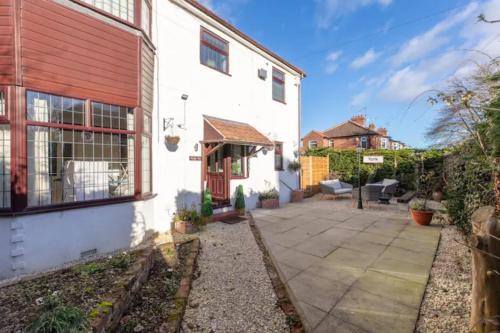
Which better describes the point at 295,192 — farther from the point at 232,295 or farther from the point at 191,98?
the point at 232,295

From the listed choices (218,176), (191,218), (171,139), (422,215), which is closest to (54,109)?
(171,139)

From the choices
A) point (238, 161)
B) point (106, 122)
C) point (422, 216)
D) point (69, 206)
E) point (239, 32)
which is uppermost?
point (239, 32)

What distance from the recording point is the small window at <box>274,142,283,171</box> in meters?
11.3

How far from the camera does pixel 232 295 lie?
3.54m

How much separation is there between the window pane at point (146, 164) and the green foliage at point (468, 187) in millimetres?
6897

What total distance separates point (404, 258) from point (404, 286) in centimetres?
128

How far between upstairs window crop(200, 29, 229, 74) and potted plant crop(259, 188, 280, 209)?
495 centimetres

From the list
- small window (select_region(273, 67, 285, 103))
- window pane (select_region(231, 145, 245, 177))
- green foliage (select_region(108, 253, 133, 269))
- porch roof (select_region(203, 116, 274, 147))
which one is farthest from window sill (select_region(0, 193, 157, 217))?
small window (select_region(273, 67, 285, 103))

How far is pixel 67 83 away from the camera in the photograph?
4852 millimetres

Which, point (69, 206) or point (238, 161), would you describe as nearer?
point (69, 206)

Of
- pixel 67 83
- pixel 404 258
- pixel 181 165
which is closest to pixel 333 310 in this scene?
pixel 404 258

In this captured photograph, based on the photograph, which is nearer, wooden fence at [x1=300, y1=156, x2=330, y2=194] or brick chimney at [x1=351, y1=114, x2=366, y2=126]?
wooden fence at [x1=300, y1=156, x2=330, y2=194]

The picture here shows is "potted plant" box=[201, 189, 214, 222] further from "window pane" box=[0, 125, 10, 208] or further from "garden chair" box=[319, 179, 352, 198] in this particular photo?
"garden chair" box=[319, 179, 352, 198]

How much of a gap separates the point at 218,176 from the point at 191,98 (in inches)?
112
